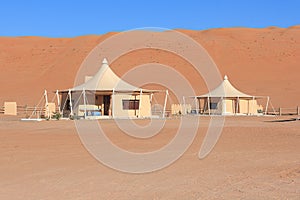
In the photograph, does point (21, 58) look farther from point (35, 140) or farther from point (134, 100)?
point (35, 140)

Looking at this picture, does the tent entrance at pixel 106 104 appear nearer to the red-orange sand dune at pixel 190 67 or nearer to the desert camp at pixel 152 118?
the desert camp at pixel 152 118

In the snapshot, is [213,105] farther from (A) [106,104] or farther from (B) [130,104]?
(A) [106,104]

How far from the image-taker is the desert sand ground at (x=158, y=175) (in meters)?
8.71

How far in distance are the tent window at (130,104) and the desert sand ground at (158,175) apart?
20.3 metres

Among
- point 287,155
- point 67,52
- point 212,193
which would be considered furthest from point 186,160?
point 67,52

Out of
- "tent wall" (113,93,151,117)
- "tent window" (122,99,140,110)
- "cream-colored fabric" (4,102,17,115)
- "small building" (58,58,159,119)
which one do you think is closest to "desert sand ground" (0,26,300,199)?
"small building" (58,58,159,119)

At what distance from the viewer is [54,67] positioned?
8306 cm

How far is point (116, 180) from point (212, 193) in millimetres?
2278

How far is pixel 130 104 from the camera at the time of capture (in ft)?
125

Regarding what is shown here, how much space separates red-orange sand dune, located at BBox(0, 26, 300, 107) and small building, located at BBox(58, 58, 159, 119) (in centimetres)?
2716

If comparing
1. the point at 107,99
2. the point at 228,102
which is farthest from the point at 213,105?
the point at 107,99

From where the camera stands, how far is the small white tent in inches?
1780

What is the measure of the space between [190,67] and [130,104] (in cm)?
4428

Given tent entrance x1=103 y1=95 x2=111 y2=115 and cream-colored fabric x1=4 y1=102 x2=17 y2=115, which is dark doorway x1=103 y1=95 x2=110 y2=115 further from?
cream-colored fabric x1=4 y1=102 x2=17 y2=115
